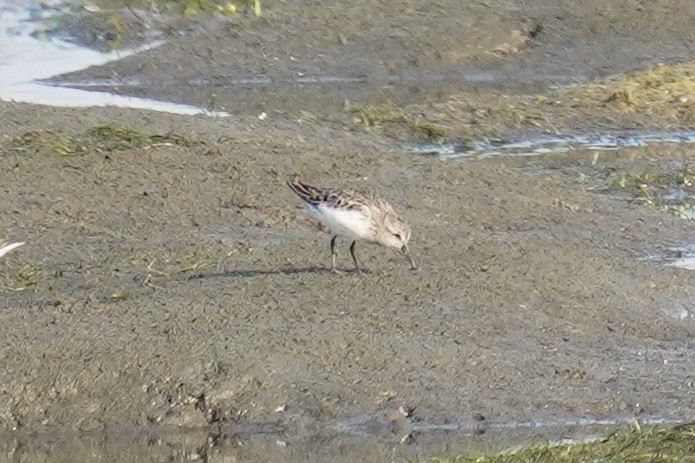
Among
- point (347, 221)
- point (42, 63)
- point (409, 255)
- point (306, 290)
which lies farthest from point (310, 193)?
point (42, 63)

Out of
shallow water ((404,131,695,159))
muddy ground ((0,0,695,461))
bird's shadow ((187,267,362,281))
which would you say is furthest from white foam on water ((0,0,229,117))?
bird's shadow ((187,267,362,281))

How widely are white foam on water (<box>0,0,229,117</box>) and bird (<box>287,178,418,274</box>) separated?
22.8 feet

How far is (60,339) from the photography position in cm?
1016

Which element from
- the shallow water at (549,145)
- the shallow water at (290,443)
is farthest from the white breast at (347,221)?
the shallow water at (549,145)

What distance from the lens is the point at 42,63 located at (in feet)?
69.7

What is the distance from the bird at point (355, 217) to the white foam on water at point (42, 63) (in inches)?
273

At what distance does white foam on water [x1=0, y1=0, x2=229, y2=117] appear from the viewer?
19.1m

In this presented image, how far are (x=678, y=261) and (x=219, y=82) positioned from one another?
8.83 metres

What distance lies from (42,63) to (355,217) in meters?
10.9

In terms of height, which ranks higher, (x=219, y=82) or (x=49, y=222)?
(x=49, y=222)

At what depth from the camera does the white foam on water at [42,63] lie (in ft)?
62.7

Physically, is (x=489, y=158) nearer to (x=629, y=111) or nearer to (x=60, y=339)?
(x=629, y=111)

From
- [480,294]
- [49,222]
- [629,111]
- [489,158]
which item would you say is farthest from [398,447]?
[629,111]

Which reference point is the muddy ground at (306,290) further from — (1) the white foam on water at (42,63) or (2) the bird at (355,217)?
(1) the white foam on water at (42,63)
